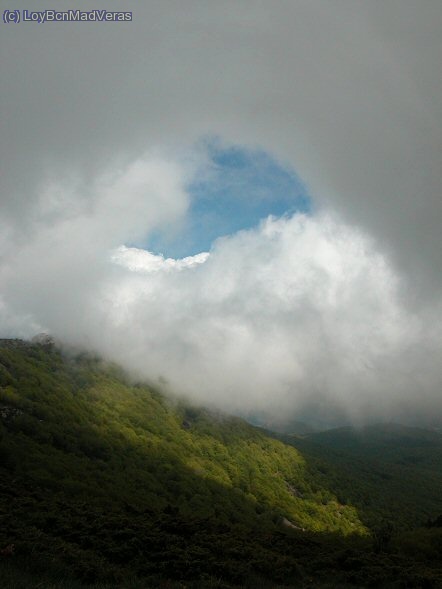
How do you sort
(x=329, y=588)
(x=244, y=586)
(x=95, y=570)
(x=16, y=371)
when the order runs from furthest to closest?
(x=16, y=371), (x=329, y=588), (x=244, y=586), (x=95, y=570)

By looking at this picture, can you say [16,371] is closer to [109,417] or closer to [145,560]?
[109,417]

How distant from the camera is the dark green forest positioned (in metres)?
20.6

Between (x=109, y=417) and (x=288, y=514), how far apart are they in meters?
82.6

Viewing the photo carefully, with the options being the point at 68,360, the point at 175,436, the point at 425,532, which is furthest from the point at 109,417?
the point at 425,532

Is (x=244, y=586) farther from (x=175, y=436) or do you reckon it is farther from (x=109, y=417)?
(x=175, y=436)

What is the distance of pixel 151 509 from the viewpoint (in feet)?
159

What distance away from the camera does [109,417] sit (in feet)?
506

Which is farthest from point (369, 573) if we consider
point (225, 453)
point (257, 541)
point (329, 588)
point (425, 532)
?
point (225, 453)

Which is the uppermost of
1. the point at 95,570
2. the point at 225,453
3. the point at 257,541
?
the point at 95,570

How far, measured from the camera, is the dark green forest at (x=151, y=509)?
67.7 ft

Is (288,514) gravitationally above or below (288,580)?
below

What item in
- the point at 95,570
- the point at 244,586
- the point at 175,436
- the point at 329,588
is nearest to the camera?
the point at 95,570

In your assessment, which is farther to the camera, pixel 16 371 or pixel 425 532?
pixel 16 371

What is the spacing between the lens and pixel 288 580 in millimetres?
22938
